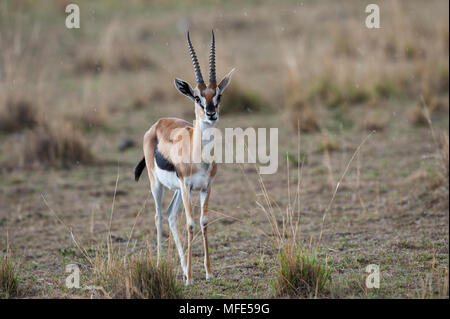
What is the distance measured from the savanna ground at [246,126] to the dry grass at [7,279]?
80 millimetres

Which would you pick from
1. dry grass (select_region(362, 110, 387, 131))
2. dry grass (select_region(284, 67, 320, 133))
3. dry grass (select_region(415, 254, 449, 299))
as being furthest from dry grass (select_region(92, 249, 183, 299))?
dry grass (select_region(362, 110, 387, 131))

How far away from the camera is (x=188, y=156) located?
566 centimetres

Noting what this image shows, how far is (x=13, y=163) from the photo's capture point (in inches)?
407

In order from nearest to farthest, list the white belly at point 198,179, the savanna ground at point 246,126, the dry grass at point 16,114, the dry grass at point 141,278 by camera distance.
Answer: the dry grass at point 141,278 < the white belly at point 198,179 < the savanna ground at point 246,126 < the dry grass at point 16,114

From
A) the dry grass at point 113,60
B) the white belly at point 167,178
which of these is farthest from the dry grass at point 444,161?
the dry grass at point 113,60

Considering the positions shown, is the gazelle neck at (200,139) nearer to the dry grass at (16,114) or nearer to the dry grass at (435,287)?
the dry grass at (435,287)

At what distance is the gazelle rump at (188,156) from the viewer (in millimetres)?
5438

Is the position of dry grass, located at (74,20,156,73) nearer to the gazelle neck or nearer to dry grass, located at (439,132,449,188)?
dry grass, located at (439,132,449,188)

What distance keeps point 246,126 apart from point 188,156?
627 centimetres

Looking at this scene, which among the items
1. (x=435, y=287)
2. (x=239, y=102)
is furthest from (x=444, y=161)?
(x=239, y=102)

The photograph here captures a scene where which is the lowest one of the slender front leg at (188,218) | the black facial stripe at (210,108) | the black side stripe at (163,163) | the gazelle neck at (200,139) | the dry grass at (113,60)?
the slender front leg at (188,218)

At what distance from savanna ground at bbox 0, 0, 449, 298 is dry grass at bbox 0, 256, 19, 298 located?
80 mm
